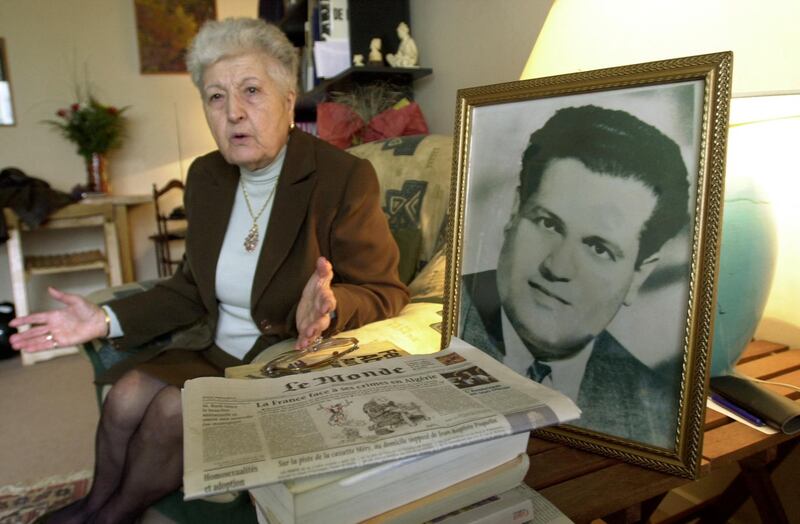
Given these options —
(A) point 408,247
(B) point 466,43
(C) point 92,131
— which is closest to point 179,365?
(A) point 408,247

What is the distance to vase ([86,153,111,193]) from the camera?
3564mm

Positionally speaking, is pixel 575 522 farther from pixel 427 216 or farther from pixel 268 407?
pixel 427 216

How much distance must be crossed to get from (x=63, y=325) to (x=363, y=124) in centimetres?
122

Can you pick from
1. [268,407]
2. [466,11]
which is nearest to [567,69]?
[268,407]

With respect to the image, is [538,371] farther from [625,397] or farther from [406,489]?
[406,489]

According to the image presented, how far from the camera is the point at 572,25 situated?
0.82 meters

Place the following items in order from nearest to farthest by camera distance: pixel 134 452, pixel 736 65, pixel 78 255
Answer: pixel 736 65
pixel 134 452
pixel 78 255

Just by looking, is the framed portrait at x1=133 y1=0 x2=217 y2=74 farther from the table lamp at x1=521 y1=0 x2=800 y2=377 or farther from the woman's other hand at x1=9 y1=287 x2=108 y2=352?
the table lamp at x1=521 y1=0 x2=800 y2=377

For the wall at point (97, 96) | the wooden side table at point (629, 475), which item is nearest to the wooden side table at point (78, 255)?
the wall at point (97, 96)

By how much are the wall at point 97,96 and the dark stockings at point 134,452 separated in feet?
10.5

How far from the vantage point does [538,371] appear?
0.67 m

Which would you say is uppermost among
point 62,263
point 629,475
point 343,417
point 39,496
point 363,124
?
point 363,124

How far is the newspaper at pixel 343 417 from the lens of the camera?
16.2 inches

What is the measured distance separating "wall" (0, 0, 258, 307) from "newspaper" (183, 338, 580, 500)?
382cm
